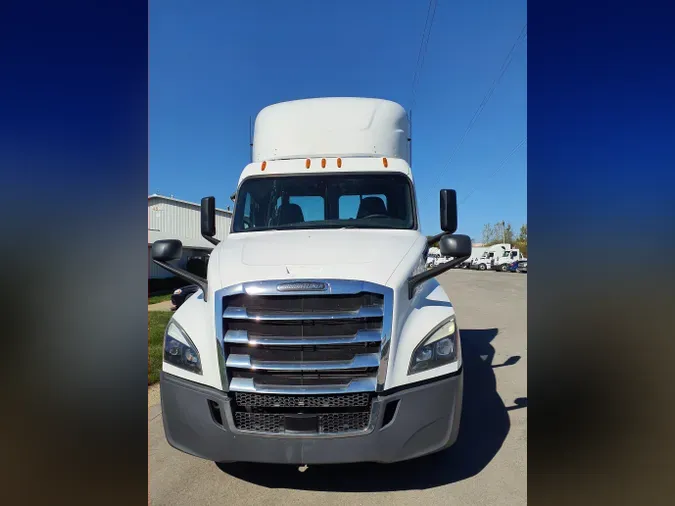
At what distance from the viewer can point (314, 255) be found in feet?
9.73

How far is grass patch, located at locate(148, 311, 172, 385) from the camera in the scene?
224 inches

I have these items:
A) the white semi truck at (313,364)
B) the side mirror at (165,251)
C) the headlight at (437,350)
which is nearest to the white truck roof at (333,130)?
the side mirror at (165,251)

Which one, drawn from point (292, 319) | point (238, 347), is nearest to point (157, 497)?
point (238, 347)

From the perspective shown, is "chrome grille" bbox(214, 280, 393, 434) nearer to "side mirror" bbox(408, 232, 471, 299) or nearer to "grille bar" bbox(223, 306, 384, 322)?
"grille bar" bbox(223, 306, 384, 322)

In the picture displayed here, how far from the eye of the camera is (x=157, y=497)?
276cm

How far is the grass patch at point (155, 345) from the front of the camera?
5688 mm

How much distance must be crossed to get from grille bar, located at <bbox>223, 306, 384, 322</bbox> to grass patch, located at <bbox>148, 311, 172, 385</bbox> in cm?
194

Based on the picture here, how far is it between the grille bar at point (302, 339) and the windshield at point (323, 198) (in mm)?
1695

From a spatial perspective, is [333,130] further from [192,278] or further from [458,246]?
[192,278]

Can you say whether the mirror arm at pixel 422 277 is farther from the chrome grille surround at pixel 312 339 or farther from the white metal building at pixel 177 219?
the white metal building at pixel 177 219

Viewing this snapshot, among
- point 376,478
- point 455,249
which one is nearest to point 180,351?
point 376,478
